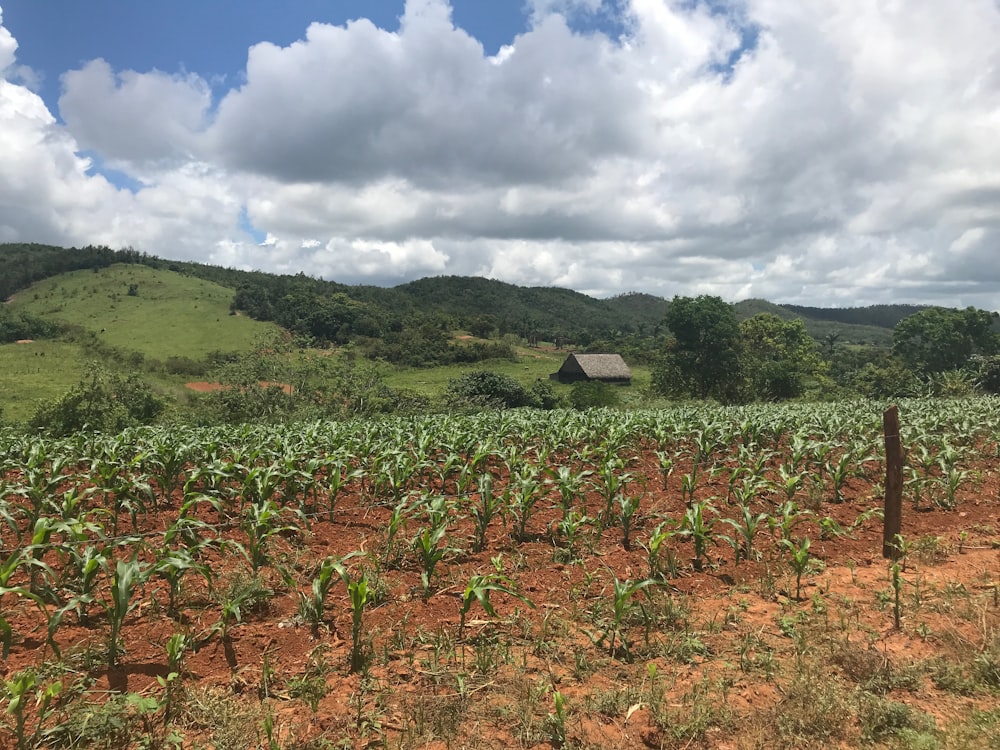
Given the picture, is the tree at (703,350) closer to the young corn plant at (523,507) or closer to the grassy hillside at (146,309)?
the young corn plant at (523,507)

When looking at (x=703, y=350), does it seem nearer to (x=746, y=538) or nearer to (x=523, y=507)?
(x=746, y=538)

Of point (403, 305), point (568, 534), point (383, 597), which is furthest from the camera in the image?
point (403, 305)

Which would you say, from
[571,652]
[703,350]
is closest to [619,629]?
[571,652]

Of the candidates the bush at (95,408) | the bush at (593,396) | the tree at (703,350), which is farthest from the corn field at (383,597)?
the tree at (703,350)

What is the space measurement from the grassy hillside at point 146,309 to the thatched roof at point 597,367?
35621 mm

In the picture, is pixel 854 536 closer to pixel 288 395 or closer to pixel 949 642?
pixel 949 642

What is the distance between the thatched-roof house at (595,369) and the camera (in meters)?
55.5

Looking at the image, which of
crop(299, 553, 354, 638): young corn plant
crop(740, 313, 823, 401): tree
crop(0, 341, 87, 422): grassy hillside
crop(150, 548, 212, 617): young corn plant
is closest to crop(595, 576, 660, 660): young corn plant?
crop(299, 553, 354, 638): young corn plant

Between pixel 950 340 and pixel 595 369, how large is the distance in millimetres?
34682

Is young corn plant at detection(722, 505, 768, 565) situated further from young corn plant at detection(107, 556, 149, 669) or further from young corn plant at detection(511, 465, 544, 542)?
young corn plant at detection(107, 556, 149, 669)

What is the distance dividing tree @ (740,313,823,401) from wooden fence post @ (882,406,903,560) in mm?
34436

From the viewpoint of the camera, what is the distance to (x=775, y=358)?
43125 millimetres

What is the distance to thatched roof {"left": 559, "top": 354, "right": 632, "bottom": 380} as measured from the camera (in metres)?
55.5

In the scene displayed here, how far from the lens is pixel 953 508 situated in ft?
24.9
